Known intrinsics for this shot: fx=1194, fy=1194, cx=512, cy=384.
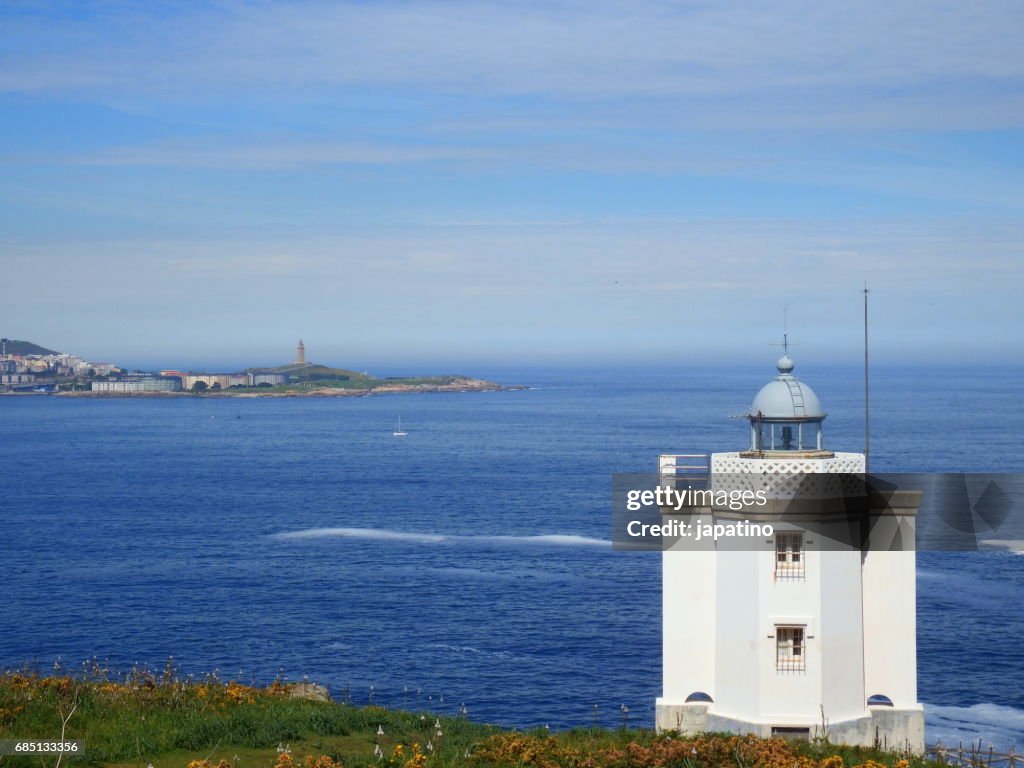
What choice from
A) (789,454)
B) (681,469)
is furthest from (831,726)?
(681,469)

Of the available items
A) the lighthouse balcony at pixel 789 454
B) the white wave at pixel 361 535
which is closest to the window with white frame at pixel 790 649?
the lighthouse balcony at pixel 789 454

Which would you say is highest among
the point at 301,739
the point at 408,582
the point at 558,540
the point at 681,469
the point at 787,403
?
the point at 787,403

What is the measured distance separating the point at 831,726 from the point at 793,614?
5.74 feet

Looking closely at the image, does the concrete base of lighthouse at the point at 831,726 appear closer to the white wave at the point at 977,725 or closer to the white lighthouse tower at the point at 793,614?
the white lighthouse tower at the point at 793,614

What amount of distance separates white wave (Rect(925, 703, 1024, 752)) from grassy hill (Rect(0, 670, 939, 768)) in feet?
49.5

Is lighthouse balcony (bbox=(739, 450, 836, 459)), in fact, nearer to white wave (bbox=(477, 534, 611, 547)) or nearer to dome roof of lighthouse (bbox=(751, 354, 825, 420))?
dome roof of lighthouse (bbox=(751, 354, 825, 420))

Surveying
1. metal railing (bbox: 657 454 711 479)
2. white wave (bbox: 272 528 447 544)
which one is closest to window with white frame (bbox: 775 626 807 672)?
metal railing (bbox: 657 454 711 479)

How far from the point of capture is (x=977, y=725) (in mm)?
32688

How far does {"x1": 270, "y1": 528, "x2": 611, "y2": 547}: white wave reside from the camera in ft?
219

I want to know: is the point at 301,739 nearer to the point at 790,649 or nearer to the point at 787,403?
the point at 790,649

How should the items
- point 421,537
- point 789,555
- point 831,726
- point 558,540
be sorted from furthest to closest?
point 421,537 < point 558,540 < point 789,555 < point 831,726

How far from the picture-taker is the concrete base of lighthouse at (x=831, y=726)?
17.8 meters

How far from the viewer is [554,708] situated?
35.6 m

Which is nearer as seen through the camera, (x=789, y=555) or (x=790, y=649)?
(x=790, y=649)
